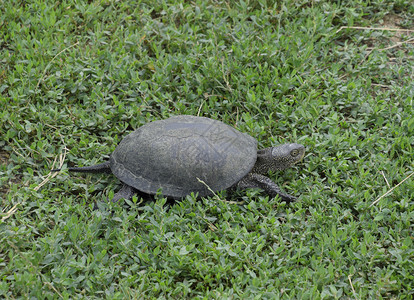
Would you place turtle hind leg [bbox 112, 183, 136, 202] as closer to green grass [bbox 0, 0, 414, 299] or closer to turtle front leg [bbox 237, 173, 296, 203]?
green grass [bbox 0, 0, 414, 299]

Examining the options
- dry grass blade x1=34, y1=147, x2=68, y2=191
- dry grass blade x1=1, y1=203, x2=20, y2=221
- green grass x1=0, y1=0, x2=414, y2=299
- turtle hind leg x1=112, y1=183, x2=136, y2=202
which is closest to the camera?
green grass x1=0, y1=0, x2=414, y2=299

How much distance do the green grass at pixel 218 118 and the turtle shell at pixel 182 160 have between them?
149mm

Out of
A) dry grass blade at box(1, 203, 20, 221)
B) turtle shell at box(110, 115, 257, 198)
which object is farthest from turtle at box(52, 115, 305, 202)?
dry grass blade at box(1, 203, 20, 221)

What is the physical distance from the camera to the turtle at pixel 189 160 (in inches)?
161

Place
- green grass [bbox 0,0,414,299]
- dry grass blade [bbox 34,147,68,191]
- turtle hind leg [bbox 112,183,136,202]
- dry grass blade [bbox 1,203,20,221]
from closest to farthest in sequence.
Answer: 1. green grass [bbox 0,0,414,299]
2. dry grass blade [bbox 1,203,20,221]
3. turtle hind leg [bbox 112,183,136,202]
4. dry grass blade [bbox 34,147,68,191]

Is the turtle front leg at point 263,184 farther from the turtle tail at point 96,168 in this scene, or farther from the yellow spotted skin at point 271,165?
the turtle tail at point 96,168

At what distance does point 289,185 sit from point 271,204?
349mm

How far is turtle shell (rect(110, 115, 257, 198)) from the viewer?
4094 mm

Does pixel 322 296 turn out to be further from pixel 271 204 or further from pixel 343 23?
pixel 343 23

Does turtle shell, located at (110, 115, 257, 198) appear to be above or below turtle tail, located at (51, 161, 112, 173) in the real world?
above

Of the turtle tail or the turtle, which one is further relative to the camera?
the turtle tail

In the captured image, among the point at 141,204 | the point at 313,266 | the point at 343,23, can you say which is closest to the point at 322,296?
the point at 313,266

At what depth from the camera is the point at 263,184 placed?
4.30 meters

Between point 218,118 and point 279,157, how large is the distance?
97 centimetres
